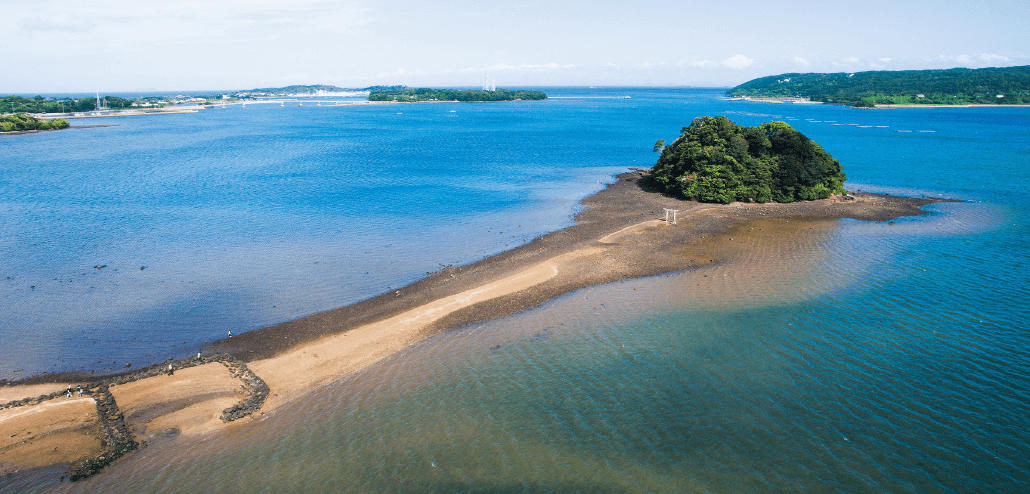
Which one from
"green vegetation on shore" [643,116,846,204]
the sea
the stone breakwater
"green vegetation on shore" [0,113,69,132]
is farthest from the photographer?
"green vegetation on shore" [0,113,69,132]

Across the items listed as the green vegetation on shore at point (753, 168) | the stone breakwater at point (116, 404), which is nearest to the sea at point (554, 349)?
A: the stone breakwater at point (116, 404)

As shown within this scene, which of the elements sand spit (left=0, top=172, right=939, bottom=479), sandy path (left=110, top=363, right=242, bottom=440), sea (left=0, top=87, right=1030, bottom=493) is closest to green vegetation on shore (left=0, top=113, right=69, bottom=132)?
sea (left=0, top=87, right=1030, bottom=493)

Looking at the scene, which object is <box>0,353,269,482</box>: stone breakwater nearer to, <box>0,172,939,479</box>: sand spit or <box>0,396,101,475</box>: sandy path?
<box>0,172,939,479</box>: sand spit

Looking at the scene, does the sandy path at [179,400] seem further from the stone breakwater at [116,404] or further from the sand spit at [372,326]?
the stone breakwater at [116,404]

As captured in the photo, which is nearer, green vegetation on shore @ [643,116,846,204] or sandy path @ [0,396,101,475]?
sandy path @ [0,396,101,475]

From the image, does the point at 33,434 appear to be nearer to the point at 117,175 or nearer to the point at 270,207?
the point at 270,207

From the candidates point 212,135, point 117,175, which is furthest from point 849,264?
point 212,135
